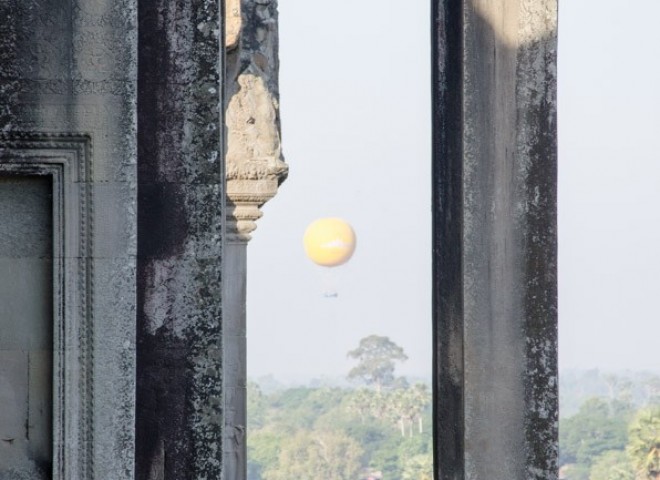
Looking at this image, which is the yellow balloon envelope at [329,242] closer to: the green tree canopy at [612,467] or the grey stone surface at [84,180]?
the green tree canopy at [612,467]

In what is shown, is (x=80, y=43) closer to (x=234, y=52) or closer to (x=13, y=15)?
(x=13, y=15)

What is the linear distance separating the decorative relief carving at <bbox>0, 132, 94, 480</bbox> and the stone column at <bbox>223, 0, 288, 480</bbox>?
1029 cm

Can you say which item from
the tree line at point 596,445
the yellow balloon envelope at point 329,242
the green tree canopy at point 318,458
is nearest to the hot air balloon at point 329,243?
the yellow balloon envelope at point 329,242

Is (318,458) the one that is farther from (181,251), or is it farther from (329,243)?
(181,251)

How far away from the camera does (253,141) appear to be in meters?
23.4

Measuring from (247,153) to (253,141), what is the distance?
145 millimetres

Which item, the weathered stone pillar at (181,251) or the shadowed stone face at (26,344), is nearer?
the shadowed stone face at (26,344)

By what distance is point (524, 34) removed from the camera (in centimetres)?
1511

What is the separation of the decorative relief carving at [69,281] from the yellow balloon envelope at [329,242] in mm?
64415

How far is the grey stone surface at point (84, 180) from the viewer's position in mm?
12078

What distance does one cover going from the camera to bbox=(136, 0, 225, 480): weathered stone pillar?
1230cm

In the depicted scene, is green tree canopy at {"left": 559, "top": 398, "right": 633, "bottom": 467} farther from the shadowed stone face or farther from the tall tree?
the shadowed stone face

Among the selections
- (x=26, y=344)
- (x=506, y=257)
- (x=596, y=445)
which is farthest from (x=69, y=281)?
(x=596, y=445)

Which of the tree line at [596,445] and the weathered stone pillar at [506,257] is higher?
the weathered stone pillar at [506,257]
